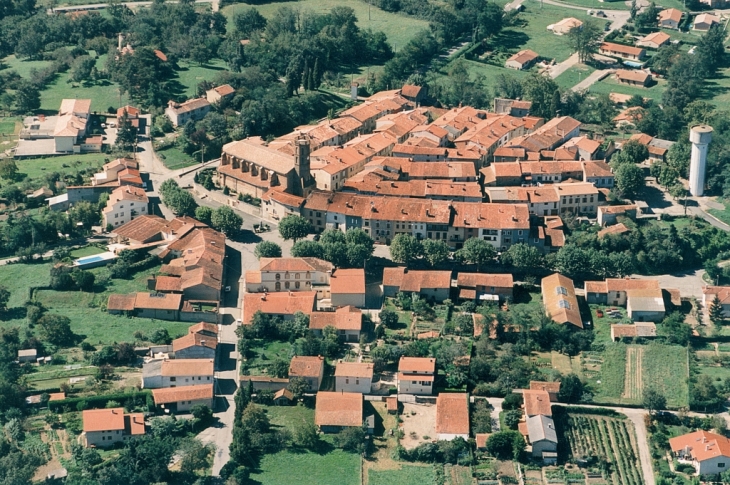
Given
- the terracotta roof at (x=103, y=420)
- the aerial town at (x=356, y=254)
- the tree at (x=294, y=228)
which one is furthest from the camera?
the tree at (x=294, y=228)

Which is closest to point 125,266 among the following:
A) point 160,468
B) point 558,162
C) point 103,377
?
point 103,377

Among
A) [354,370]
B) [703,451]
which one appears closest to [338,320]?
[354,370]

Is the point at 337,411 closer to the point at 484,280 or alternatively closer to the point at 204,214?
the point at 484,280

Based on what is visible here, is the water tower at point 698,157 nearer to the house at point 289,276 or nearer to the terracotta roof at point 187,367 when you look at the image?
the house at point 289,276

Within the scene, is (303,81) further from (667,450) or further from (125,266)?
(667,450)

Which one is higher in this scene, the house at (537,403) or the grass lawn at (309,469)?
the house at (537,403)

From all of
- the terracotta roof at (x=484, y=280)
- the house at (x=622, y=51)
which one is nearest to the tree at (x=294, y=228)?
the terracotta roof at (x=484, y=280)

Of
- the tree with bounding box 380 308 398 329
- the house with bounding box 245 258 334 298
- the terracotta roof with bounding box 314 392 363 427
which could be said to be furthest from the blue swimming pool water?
the terracotta roof with bounding box 314 392 363 427
